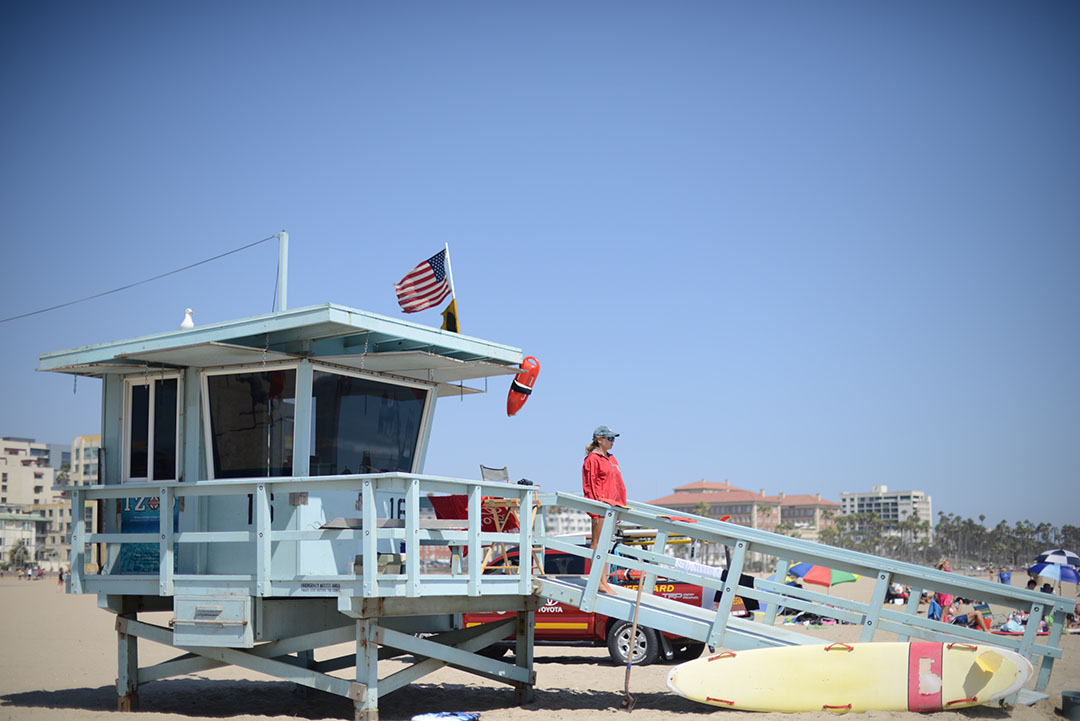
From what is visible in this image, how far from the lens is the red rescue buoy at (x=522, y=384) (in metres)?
11.1

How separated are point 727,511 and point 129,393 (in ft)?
527

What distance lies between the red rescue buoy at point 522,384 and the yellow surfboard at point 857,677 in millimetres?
3551

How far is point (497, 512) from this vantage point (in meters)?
9.97

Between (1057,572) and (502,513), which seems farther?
(1057,572)

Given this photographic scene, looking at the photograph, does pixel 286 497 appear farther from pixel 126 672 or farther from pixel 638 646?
pixel 638 646

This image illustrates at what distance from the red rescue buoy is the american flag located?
1.24 m

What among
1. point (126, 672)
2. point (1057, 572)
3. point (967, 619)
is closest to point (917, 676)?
point (126, 672)

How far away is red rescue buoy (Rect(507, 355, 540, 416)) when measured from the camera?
1106cm

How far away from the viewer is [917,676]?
28.1 ft

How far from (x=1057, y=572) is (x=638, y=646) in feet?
32.3

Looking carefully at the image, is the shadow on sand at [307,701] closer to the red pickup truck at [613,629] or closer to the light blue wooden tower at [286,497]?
the light blue wooden tower at [286,497]

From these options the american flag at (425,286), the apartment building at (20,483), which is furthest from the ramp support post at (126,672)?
the apartment building at (20,483)

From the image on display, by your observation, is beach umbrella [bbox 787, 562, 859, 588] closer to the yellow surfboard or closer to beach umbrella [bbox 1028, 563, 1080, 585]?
beach umbrella [bbox 1028, 563, 1080, 585]

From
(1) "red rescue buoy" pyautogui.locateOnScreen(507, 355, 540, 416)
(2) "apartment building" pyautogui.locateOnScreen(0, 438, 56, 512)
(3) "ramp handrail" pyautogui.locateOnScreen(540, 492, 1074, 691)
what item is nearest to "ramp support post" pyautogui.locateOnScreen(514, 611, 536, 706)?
(3) "ramp handrail" pyautogui.locateOnScreen(540, 492, 1074, 691)
